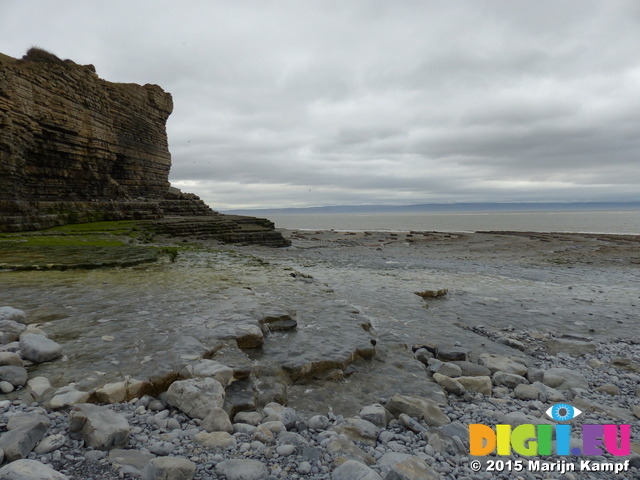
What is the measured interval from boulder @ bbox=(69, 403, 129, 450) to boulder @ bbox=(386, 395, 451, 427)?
2925 millimetres

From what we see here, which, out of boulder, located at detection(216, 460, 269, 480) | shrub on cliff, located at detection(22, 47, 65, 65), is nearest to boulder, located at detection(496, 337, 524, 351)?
boulder, located at detection(216, 460, 269, 480)

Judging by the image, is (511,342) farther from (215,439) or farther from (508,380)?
(215,439)

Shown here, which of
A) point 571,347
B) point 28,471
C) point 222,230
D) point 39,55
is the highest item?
point 39,55

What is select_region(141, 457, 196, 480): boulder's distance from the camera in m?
2.63

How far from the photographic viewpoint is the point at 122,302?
7.36m

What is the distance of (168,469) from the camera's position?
2652 mm

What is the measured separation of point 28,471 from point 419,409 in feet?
12.0

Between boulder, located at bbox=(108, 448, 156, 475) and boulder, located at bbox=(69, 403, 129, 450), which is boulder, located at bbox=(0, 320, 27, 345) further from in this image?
boulder, located at bbox=(108, 448, 156, 475)

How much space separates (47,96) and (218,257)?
1976 cm

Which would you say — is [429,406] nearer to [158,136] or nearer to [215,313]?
[215,313]

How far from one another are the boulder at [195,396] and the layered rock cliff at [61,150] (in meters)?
22.6

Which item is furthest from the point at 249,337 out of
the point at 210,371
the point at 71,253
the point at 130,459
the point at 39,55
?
the point at 39,55

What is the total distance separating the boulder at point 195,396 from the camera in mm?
3697

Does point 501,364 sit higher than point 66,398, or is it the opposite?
point 66,398
